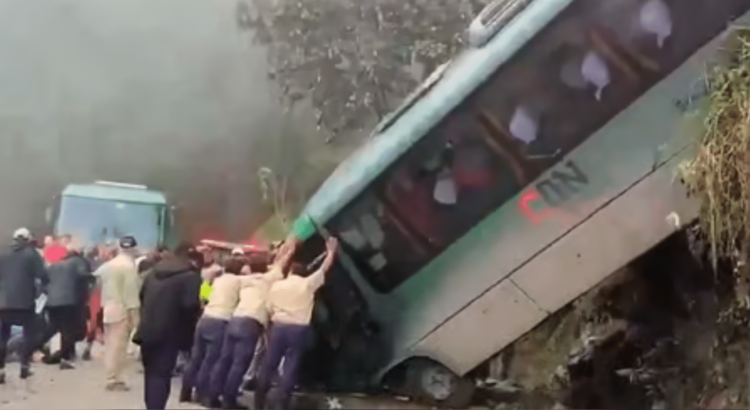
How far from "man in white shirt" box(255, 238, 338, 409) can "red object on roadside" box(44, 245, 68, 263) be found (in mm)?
→ 755

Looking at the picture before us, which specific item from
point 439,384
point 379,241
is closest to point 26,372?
point 379,241

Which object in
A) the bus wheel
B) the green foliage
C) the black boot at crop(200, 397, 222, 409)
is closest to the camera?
the green foliage

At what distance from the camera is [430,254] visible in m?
3.75

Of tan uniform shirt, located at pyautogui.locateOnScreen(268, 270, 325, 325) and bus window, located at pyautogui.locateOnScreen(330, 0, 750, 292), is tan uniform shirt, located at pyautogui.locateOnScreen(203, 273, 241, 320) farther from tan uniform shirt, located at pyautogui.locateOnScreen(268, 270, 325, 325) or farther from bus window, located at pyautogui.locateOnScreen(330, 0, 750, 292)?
bus window, located at pyautogui.locateOnScreen(330, 0, 750, 292)

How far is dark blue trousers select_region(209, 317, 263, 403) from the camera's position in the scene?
370 cm

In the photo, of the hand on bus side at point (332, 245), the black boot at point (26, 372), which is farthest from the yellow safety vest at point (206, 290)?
the black boot at point (26, 372)

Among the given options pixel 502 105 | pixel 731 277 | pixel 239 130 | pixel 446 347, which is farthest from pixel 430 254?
pixel 731 277

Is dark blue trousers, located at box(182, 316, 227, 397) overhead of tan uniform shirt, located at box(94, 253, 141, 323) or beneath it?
beneath

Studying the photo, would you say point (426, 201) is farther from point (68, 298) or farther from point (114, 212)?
point (68, 298)

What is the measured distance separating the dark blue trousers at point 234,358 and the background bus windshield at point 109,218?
16.8 inches

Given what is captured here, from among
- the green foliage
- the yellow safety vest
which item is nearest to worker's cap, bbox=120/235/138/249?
the yellow safety vest

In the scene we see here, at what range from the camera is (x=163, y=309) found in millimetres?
3670

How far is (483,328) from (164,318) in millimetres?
1170

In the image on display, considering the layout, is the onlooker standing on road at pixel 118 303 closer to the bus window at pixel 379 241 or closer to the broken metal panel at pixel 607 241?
the bus window at pixel 379 241
